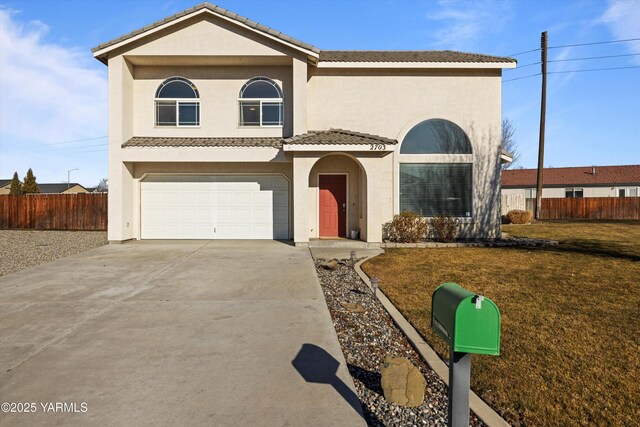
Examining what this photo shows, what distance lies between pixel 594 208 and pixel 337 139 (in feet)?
93.9

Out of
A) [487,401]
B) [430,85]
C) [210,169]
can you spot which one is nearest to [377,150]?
[430,85]

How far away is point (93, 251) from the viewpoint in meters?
11.5

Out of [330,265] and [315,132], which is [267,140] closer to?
[315,132]

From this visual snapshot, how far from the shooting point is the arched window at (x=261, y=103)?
14008 mm

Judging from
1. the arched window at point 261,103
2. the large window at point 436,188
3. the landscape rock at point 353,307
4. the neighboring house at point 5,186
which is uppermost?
the arched window at point 261,103

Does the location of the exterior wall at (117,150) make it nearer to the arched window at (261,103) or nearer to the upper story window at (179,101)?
the upper story window at (179,101)

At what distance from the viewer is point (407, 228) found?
13336 millimetres

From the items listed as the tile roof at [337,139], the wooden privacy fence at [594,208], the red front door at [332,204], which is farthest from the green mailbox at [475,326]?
the wooden privacy fence at [594,208]

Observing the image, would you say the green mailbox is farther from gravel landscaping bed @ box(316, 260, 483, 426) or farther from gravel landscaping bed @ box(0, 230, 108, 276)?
gravel landscaping bed @ box(0, 230, 108, 276)

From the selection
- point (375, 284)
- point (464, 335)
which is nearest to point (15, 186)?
point (375, 284)

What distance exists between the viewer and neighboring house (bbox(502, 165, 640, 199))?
1564 inches

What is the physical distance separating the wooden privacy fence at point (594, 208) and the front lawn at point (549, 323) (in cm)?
2284

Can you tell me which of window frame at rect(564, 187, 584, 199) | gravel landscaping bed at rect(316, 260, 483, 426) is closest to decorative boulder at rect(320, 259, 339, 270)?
gravel landscaping bed at rect(316, 260, 483, 426)

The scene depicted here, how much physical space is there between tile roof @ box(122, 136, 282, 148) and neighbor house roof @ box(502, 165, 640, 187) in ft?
124
